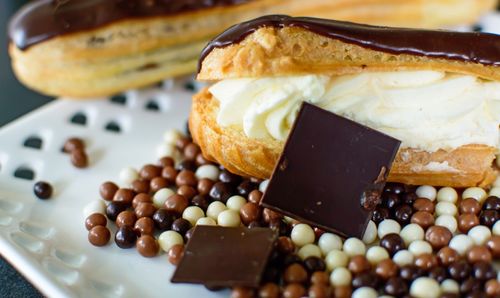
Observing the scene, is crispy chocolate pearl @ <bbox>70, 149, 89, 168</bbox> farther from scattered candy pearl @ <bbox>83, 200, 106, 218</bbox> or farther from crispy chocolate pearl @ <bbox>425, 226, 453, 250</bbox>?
crispy chocolate pearl @ <bbox>425, 226, 453, 250</bbox>

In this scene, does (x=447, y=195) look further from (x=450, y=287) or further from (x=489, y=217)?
(x=450, y=287)

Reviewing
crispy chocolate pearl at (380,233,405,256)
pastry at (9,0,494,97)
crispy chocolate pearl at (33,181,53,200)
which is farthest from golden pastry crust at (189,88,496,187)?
pastry at (9,0,494,97)

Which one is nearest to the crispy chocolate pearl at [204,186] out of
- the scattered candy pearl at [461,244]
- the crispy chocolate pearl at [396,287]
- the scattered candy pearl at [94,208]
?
the scattered candy pearl at [94,208]

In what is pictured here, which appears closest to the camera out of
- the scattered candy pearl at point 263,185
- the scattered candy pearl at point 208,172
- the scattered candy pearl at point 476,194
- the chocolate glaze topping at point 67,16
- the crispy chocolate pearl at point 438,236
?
the crispy chocolate pearl at point 438,236

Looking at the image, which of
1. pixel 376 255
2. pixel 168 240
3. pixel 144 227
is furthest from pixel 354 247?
pixel 144 227

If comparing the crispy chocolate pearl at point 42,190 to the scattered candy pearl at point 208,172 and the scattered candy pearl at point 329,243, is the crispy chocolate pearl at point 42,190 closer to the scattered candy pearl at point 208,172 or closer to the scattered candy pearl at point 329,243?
the scattered candy pearl at point 208,172

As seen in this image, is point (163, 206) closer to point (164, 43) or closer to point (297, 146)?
point (297, 146)
